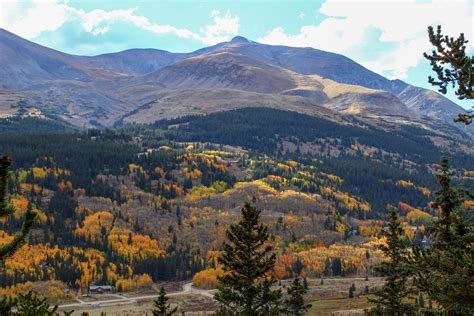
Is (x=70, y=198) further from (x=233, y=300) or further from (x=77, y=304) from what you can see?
(x=233, y=300)

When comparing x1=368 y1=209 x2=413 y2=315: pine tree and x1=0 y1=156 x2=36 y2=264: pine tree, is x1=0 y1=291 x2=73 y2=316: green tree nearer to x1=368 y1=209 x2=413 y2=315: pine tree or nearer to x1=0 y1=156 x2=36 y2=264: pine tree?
x1=0 y1=156 x2=36 y2=264: pine tree

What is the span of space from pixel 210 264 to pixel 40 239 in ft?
187

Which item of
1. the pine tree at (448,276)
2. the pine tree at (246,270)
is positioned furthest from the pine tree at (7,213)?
the pine tree at (246,270)

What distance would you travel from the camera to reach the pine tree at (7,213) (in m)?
9.88

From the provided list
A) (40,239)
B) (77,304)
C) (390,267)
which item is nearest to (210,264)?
(77,304)

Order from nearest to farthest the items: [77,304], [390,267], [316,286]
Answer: [390,267] → [77,304] → [316,286]

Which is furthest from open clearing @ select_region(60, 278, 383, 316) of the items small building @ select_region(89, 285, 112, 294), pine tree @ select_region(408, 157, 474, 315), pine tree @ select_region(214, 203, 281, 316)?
pine tree @ select_region(408, 157, 474, 315)

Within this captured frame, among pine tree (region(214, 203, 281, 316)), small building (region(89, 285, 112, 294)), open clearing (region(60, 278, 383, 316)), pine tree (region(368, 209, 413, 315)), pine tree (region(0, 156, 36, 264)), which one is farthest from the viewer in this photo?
small building (region(89, 285, 112, 294))

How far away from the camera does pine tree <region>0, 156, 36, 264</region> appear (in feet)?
32.4

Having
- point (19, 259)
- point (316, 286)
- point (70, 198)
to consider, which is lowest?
point (316, 286)

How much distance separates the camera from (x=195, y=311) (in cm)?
10825

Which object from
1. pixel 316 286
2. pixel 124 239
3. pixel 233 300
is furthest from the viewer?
pixel 124 239

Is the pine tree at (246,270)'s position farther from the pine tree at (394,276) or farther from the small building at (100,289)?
the small building at (100,289)

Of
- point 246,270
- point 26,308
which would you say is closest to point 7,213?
point 26,308
